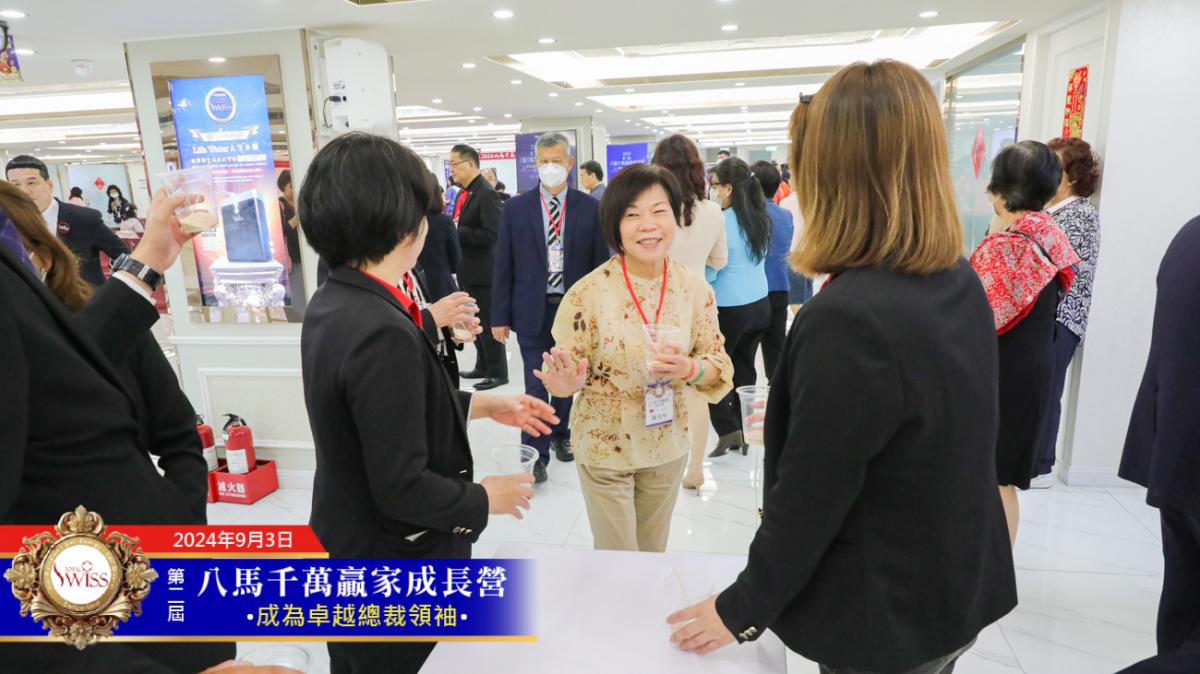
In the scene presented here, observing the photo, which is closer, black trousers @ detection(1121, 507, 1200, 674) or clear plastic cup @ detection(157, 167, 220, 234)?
clear plastic cup @ detection(157, 167, 220, 234)

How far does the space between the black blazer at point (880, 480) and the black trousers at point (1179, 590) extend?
2.91ft

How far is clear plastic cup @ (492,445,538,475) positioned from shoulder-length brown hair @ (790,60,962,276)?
634mm

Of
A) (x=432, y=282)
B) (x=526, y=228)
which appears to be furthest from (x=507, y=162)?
(x=526, y=228)

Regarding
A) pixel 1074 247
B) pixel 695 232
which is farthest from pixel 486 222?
pixel 1074 247

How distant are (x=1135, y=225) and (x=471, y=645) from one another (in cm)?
379

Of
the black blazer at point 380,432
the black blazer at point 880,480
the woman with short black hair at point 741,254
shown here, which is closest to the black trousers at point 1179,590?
the black blazer at point 880,480

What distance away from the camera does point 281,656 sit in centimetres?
235

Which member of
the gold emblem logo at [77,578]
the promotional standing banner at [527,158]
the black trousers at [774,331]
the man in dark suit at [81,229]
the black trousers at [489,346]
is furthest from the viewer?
the promotional standing banner at [527,158]

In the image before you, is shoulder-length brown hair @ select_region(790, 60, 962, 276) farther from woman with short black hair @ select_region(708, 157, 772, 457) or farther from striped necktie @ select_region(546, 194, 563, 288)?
striped necktie @ select_region(546, 194, 563, 288)

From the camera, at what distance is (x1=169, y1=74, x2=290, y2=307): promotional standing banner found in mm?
3529

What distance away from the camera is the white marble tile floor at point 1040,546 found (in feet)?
7.58

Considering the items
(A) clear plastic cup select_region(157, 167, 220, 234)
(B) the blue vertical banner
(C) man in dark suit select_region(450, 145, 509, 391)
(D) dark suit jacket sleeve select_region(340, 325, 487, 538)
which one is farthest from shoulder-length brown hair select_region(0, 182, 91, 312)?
(B) the blue vertical banner

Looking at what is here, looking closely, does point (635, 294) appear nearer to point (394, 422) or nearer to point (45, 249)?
point (394, 422)

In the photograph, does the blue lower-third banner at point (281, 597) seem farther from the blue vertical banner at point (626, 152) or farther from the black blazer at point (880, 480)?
the blue vertical banner at point (626, 152)
